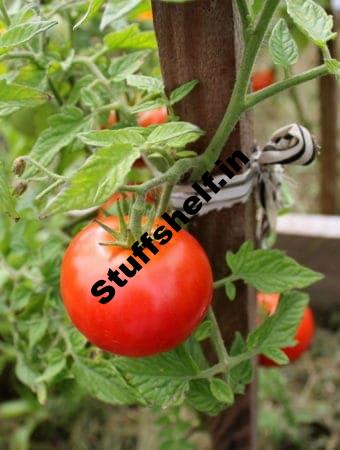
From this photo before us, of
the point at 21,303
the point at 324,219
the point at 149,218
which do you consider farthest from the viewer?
the point at 324,219

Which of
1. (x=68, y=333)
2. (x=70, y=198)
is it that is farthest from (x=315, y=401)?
(x=70, y=198)

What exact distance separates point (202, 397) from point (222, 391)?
0.04 metres

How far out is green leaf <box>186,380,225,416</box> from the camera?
0.65 meters

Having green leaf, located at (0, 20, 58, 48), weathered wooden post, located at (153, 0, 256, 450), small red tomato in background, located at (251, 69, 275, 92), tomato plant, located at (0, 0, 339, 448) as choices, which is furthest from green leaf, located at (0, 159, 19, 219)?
small red tomato in background, located at (251, 69, 275, 92)

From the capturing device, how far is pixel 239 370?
0.69 meters

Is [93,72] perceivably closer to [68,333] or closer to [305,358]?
[68,333]

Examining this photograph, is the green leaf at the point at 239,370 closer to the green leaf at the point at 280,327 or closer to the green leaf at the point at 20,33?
the green leaf at the point at 280,327

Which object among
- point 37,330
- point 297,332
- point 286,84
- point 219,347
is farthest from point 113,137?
point 297,332

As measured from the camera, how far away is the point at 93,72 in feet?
2.35

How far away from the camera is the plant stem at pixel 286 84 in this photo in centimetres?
52

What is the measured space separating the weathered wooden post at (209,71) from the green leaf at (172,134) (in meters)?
0.09

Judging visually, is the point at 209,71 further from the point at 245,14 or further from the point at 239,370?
the point at 239,370

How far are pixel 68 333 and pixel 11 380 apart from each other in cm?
84

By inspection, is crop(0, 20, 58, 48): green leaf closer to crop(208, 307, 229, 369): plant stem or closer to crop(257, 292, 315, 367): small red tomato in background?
crop(208, 307, 229, 369): plant stem
